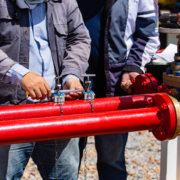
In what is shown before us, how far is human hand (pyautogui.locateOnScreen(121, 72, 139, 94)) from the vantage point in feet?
5.90

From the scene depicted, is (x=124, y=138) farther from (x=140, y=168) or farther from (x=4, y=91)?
(x=140, y=168)

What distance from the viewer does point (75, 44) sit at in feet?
5.45

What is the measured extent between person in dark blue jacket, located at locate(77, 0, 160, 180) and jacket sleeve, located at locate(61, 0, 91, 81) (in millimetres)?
244

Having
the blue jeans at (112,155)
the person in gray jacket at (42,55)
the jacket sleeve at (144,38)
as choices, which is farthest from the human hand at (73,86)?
the blue jeans at (112,155)

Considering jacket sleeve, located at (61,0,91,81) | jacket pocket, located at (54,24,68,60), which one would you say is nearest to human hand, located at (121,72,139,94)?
jacket sleeve, located at (61,0,91,81)

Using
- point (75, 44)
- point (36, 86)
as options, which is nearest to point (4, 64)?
point (36, 86)

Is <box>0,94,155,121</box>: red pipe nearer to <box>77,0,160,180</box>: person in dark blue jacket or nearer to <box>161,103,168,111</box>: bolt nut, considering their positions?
<box>161,103,168,111</box>: bolt nut

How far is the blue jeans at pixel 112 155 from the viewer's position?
197 cm

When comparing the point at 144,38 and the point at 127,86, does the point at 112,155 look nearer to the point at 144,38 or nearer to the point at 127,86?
the point at 127,86

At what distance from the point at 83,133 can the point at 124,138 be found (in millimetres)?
998

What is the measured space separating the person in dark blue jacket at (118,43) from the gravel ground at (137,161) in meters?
1.13

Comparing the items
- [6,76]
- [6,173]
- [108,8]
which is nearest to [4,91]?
[6,76]

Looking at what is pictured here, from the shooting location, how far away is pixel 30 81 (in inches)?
51.3

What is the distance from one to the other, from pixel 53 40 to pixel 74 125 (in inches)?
28.0
